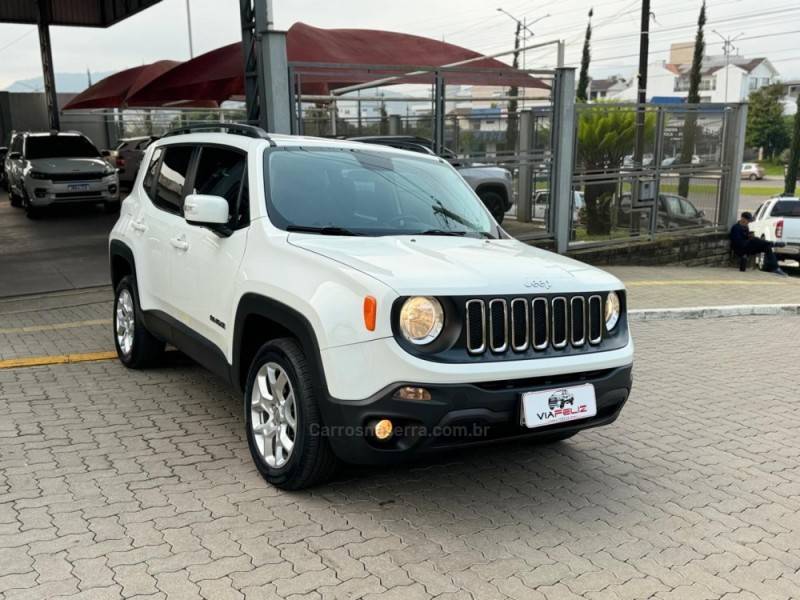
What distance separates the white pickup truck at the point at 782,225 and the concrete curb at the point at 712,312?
7253 millimetres

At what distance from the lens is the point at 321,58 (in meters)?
13.4

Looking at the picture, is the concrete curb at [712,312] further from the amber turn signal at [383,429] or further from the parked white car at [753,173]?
the parked white car at [753,173]

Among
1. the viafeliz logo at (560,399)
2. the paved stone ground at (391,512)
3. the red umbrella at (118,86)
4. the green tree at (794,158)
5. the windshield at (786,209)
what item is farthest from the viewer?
the green tree at (794,158)

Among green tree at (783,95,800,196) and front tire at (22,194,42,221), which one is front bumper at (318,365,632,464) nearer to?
front tire at (22,194,42,221)

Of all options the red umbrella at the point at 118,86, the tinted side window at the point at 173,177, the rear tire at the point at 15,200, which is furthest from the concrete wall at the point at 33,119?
the tinted side window at the point at 173,177

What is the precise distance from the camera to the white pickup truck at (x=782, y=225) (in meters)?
16.9

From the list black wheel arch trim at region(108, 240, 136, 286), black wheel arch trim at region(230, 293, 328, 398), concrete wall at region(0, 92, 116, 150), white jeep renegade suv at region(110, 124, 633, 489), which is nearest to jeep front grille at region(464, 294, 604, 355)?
white jeep renegade suv at region(110, 124, 633, 489)

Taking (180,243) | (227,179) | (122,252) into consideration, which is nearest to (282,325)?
(227,179)

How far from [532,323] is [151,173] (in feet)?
11.8

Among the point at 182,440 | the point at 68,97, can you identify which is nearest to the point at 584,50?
the point at 68,97

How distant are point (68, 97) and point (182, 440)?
36795 mm

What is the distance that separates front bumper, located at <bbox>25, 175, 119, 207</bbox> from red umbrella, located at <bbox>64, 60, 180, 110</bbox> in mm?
5521

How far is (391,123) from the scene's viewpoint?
37.2 feet

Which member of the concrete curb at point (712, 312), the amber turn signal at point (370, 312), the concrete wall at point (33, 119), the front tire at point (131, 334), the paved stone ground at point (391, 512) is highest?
the concrete wall at point (33, 119)
